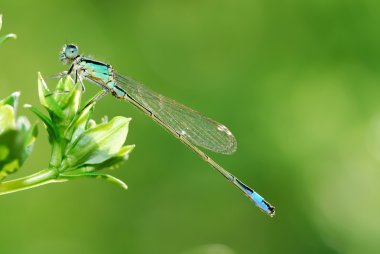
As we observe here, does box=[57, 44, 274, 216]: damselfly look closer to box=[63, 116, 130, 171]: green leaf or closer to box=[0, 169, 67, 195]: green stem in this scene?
box=[63, 116, 130, 171]: green leaf

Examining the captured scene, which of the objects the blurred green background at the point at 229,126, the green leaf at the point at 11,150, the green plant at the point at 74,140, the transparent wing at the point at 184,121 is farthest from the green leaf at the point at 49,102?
the blurred green background at the point at 229,126

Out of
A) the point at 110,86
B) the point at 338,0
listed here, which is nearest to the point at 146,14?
the point at 338,0

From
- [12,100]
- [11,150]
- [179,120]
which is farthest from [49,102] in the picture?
[179,120]

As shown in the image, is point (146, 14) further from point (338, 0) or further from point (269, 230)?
point (269, 230)

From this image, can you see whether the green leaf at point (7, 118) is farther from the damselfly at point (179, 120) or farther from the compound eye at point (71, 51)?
the damselfly at point (179, 120)

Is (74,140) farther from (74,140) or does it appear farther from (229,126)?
(229,126)

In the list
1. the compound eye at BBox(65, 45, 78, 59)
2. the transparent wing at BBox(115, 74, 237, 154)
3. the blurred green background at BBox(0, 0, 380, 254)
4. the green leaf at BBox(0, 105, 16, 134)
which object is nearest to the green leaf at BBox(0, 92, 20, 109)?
the green leaf at BBox(0, 105, 16, 134)

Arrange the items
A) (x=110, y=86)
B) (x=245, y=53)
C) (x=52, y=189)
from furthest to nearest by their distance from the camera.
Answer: (x=245, y=53) < (x=52, y=189) < (x=110, y=86)
